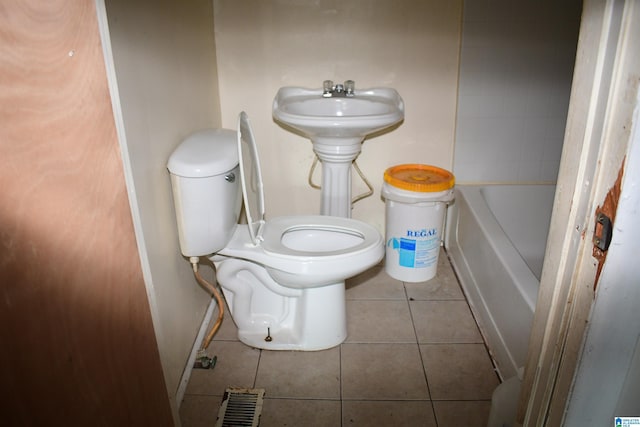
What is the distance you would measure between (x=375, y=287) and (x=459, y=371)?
2.03 ft

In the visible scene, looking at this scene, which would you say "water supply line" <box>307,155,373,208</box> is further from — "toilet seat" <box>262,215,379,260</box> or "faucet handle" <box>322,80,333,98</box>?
"toilet seat" <box>262,215,379,260</box>

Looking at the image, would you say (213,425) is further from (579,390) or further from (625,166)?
(625,166)

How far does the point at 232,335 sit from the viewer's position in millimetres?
1973

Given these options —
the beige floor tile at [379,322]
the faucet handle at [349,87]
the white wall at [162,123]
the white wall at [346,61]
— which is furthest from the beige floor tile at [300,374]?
the faucet handle at [349,87]

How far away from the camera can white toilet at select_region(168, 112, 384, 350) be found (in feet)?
5.16

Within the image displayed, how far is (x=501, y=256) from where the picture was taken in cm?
187

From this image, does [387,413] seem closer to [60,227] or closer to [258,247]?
[258,247]

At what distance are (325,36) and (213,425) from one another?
1.66 m

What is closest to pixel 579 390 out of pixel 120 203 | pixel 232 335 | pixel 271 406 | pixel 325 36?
pixel 120 203

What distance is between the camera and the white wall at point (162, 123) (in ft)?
4.19

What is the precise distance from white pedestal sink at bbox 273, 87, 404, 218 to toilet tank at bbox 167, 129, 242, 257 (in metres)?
0.45

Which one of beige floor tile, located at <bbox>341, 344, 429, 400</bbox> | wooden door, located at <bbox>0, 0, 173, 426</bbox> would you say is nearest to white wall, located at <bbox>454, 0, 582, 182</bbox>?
beige floor tile, located at <bbox>341, 344, 429, 400</bbox>

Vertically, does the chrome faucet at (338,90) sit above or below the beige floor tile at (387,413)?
above

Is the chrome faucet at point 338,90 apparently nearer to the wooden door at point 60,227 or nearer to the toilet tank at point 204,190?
→ the toilet tank at point 204,190
